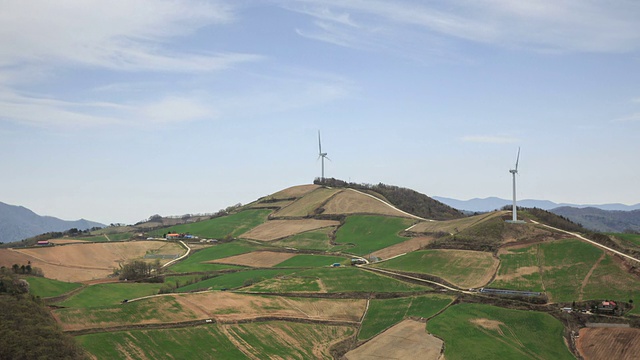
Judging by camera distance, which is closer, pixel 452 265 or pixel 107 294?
pixel 107 294

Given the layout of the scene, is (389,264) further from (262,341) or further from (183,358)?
(183,358)

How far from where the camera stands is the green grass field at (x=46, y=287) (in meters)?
111

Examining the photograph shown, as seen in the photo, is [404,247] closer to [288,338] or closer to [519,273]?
[519,273]

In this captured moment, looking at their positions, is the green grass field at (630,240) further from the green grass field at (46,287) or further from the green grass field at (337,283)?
the green grass field at (46,287)

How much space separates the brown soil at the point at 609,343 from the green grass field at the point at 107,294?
79.2 m

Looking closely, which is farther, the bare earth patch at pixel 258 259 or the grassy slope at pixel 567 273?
the bare earth patch at pixel 258 259

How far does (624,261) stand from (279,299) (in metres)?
64.1

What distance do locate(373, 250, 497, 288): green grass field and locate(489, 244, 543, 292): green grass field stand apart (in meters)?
2.60

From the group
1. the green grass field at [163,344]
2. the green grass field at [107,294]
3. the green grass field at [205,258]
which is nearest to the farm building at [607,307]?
the green grass field at [163,344]

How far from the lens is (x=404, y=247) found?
166875 mm

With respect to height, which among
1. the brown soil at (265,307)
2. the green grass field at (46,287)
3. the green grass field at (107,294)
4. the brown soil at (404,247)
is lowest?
the brown soil at (265,307)

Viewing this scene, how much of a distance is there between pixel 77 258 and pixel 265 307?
83650 millimetres

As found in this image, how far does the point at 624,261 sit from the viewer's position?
112375 mm

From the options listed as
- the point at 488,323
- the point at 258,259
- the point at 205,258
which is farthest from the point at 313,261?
the point at 488,323
